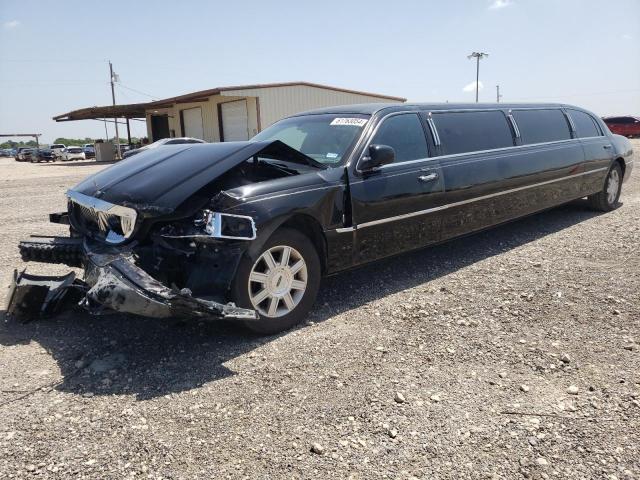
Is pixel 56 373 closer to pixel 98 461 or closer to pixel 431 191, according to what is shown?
pixel 98 461

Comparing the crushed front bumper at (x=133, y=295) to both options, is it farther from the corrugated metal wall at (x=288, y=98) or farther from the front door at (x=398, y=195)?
the corrugated metal wall at (x=288, y=98)

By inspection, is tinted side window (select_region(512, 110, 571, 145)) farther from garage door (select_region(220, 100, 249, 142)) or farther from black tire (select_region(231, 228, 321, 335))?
garage door (select_region(220, 100, 249, 142))

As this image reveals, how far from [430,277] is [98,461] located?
3.35 m

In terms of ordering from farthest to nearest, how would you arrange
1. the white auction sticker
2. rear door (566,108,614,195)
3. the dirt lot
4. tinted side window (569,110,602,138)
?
tinted side window (569,110,602,138)
rear door (566,108,614,195)
the white auction sticker
the dirt lot

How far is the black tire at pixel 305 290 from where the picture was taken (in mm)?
3422

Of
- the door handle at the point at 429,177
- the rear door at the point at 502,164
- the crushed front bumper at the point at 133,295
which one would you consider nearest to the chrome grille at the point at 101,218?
the crushed front bumper at the point at 133,295

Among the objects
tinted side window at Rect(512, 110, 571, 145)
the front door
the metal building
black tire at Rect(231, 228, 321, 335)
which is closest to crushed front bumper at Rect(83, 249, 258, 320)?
black tire at Rect(231, 228, 321, 335)

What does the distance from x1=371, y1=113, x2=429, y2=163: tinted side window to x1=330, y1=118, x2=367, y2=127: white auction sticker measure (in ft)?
0.54

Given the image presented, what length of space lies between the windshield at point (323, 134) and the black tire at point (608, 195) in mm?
4834

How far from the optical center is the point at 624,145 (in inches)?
319

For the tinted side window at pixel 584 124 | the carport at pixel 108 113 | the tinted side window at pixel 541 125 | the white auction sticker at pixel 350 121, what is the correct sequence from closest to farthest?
the white auction sticker at pixel 350 121, the tinted side window at pixel 541 125, the tinted side window at pixel 584 124, the carport at pixel 108 113

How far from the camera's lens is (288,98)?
1016 inches

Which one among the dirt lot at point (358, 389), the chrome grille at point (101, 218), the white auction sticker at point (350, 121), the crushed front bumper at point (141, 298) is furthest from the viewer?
Answer: the white auction sticker at point (350, 121)

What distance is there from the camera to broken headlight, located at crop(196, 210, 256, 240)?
329 cm
